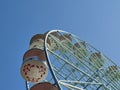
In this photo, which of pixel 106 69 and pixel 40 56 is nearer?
pixel 40 56

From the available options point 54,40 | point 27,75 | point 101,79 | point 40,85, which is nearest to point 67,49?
point 54,40

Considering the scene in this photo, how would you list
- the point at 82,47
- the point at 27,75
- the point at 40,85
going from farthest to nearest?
the point at 82,47
the point at 27,75
the point at 40,85

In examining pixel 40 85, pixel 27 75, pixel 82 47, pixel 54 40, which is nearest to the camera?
pixel 40 85

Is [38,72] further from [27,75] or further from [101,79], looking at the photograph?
[101,79]

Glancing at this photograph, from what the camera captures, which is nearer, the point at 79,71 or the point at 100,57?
the point at 79,71

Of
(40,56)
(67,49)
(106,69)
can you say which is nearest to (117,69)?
(106,69)

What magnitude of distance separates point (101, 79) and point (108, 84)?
468 millimetres

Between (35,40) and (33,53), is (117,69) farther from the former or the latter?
(33,53)

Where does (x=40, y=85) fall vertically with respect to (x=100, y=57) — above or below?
below

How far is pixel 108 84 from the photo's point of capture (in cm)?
1753

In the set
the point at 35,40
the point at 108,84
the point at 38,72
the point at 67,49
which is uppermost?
the point at 35,40

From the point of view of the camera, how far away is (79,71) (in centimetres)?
1590

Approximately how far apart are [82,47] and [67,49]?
1.93 metres

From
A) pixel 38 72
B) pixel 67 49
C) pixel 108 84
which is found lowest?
pixel 108 84
